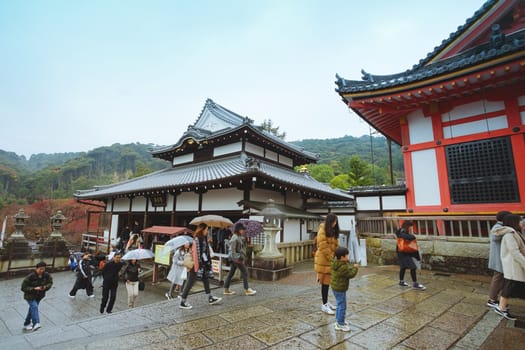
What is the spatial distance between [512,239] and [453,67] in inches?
191

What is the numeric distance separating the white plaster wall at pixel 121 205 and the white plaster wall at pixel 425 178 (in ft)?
56.5

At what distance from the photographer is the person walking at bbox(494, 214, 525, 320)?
3.75 metres

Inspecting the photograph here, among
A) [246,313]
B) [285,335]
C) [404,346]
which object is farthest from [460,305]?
[246,313]

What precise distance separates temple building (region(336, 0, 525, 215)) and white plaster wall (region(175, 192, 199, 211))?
28.7ft

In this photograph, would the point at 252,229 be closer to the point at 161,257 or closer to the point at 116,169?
the point at 161,257

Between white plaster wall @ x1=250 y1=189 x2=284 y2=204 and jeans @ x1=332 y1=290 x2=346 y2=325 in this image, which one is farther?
white plaster wall @ x1=250 y1=189 x2=284 y2=204

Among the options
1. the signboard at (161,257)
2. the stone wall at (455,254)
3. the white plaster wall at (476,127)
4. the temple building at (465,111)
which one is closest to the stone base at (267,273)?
the signboard at (161,257)

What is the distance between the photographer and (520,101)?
6840 millimetres

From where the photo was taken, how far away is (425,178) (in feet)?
26.7

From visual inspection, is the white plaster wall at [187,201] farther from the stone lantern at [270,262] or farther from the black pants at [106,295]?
the black pants at [106,295]

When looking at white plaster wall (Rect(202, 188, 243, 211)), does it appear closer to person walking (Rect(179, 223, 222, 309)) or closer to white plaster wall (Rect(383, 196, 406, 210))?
person walking (Rect(179, 223, 222, 309))

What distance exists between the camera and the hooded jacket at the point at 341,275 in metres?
3.51

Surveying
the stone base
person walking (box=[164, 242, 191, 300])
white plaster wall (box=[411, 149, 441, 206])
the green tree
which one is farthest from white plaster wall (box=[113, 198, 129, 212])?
the green tree

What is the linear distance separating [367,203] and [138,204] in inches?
579
